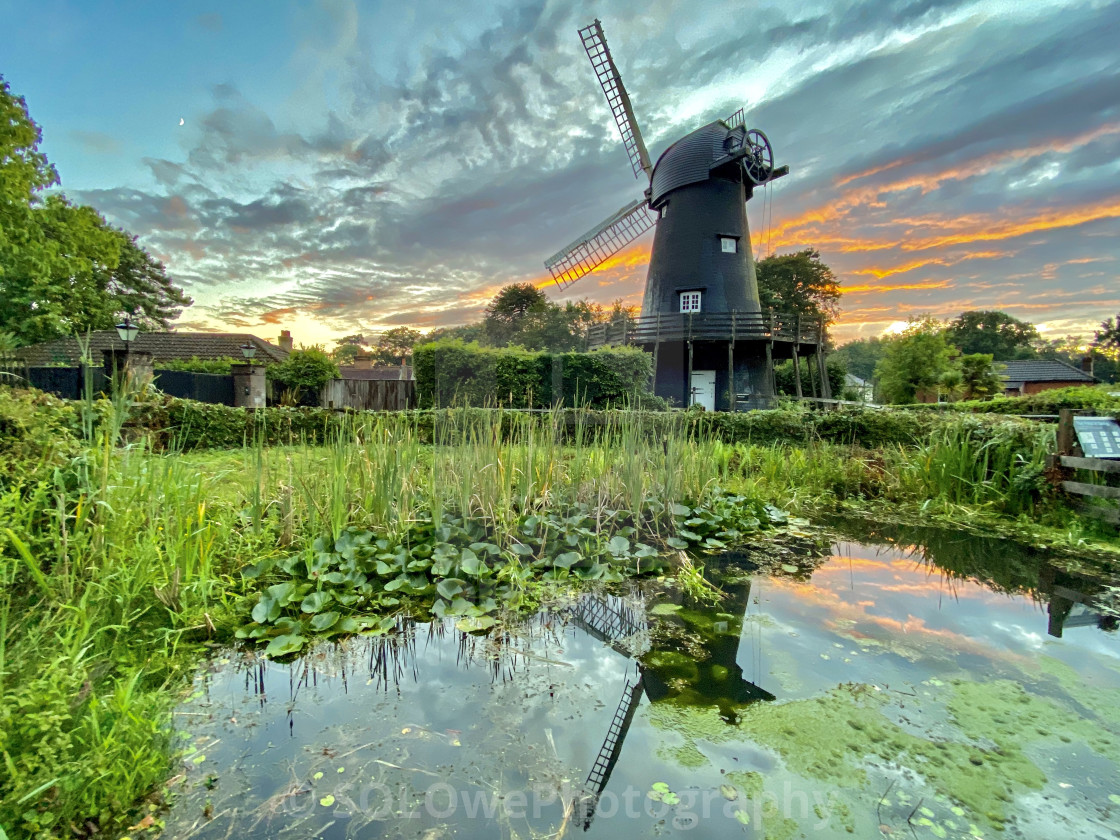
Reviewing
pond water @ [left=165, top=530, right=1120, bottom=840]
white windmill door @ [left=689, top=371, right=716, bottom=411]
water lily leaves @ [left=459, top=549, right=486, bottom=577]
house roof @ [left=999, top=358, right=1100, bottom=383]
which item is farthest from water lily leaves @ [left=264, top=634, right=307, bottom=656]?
house roof @ [left=999, top=358, right=1100, bottom=383]

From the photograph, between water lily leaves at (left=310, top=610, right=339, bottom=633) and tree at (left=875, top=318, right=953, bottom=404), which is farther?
tree at (left=875, top=318, right=953, bottom=404)

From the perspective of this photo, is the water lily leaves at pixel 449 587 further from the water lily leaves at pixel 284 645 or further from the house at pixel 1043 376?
the house at pixel 1043 376

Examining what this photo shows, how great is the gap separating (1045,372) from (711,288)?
26.9 metres

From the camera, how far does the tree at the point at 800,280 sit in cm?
2916

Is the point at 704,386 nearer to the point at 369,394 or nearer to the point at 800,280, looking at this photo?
the point at 369,394

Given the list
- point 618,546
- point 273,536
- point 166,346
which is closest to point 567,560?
point 618,546

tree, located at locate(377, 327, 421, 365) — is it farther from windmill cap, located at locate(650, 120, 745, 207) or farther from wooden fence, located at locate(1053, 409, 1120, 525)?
wooden fence, located at locate(1053, 409, 1120, 525)

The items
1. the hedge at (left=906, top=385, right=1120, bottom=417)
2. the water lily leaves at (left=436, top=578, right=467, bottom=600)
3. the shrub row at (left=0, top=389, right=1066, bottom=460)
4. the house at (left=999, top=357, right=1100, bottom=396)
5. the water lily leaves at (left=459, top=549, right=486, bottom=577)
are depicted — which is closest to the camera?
the water lily leaves at (left=436, top=578, right=467, bottom=600)

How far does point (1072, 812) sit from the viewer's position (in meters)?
1.27

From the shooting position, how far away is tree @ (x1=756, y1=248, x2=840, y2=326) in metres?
29.2

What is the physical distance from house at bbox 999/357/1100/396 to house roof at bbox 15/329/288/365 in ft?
129

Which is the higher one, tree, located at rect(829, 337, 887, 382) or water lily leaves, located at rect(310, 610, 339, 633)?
tree, located at rect(829, 337, 887, 382)

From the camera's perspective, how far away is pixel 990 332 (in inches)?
1599

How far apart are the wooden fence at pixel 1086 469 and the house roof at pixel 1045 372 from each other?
99.5 feet
